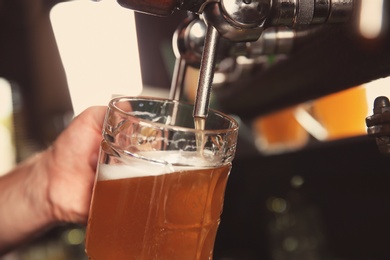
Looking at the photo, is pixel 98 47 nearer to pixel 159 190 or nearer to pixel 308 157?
pixel 308 157

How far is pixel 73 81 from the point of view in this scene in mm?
4223

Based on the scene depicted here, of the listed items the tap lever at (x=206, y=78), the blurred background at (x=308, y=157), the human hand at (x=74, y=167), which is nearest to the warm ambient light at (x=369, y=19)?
the blurred background at (x=308, y=157)

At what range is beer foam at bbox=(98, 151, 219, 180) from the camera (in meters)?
0.76

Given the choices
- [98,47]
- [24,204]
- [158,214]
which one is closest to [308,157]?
[158,214]

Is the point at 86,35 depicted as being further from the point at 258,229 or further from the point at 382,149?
the point at 382,149

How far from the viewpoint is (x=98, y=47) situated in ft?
13.3

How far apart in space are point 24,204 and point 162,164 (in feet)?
3.09

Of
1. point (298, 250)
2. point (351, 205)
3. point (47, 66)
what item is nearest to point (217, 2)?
point (351, 205)

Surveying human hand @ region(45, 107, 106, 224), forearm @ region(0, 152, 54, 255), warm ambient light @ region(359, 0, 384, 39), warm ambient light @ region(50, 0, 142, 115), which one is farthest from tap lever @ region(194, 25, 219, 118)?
warm ambient light @ region(50, 0, 142, 115)

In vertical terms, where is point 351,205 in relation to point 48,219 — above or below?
above

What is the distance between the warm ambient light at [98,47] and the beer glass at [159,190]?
320cm

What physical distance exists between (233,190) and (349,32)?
1.04 metres

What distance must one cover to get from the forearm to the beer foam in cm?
73

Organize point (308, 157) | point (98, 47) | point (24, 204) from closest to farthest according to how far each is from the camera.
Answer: point (308, 157)
point (24, 204)
point (98, 47)
